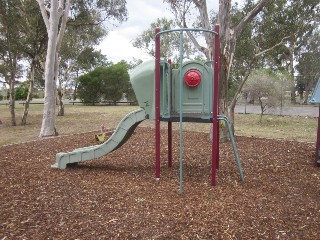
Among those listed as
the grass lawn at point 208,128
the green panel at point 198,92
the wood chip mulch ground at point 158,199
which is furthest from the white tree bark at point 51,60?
the green panel at point 198,92

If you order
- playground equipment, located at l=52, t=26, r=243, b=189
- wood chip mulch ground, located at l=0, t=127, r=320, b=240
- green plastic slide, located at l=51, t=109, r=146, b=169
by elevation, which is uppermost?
playground equipment, located at l=52, t=26, r=243, b=189

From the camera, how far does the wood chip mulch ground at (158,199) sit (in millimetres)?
3400

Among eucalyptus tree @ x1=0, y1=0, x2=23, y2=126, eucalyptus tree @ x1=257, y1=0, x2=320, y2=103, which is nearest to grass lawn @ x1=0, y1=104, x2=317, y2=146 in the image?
eucalyptus tree @ x1=0, y1=0, x2=23, y2=126

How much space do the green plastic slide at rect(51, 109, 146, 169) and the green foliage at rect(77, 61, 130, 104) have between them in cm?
3294

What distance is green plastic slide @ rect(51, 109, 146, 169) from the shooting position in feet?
17.6

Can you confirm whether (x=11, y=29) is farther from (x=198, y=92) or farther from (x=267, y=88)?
(x=198, y=92)

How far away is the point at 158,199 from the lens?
4273 mm

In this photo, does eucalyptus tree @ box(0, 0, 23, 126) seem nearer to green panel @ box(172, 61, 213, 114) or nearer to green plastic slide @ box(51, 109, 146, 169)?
green plastic slide @ box(51, 109, 146, 169)

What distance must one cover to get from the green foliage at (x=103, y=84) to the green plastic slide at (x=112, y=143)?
3294 cm

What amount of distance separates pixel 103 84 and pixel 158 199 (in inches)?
1394

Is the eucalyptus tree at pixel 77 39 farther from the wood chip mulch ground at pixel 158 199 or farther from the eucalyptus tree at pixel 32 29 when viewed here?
the wood chip mulch ground at pixel 158 199

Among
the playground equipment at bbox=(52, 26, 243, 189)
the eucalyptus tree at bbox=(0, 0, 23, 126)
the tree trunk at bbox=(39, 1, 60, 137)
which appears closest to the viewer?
the playground equipment at bbox=(52, 26, 243, 189)

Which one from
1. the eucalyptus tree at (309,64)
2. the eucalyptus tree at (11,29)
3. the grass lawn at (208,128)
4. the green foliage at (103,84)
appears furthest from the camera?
the eucalyptus tree at (309,64)

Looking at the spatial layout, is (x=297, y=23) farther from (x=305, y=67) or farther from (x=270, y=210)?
(x=305, y=67)
